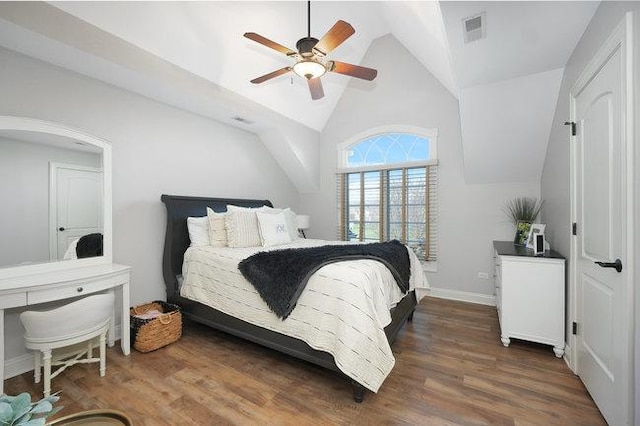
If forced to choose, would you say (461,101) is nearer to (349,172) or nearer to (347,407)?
(349,172)

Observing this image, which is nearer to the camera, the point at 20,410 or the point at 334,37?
the point at 20,410

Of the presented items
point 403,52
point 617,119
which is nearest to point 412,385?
point 617,119

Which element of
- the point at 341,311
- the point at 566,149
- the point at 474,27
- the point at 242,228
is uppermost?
the point at 474,27

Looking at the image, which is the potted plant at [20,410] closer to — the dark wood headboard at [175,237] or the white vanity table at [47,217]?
the white vanity table at [47,217]

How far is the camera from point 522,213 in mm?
3402

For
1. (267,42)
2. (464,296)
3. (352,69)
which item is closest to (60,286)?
(267,42)

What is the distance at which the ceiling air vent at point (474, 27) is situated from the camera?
2066 millimetres

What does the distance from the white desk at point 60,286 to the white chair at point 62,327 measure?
0.11m

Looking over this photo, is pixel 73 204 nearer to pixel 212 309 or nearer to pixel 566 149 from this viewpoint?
pixel 212 309

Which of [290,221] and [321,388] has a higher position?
[290,221]

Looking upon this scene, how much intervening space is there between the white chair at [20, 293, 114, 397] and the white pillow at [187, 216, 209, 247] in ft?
3.43

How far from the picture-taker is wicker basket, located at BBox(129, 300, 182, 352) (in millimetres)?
2492

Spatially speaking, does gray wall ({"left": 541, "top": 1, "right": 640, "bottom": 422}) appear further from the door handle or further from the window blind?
the window blind

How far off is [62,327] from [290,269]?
1.58m
